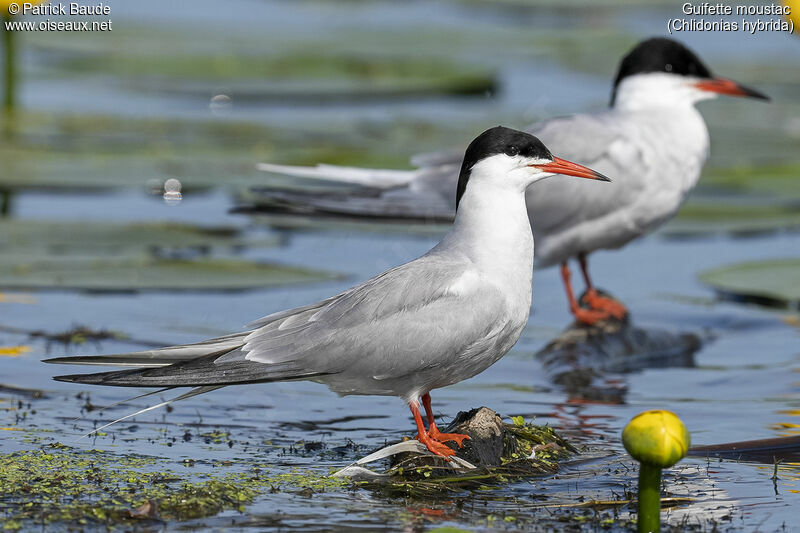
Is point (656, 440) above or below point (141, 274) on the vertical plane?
below

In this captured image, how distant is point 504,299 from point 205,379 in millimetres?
1060

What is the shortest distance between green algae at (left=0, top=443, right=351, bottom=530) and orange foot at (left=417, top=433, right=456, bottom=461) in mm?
319

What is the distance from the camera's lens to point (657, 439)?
3.60m

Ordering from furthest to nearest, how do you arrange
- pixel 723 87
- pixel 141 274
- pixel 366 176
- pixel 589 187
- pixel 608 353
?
pixel 723 87
pixel 366 176
pixel 589 187
pixel 141 274
pixel 608 353

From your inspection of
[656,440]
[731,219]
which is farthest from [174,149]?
[656,440]

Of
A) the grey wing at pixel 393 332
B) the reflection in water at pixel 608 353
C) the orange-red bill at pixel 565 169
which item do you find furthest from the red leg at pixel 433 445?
the reflection in water at pixel 608 353

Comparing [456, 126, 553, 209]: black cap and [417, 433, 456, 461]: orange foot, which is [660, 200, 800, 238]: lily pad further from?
[417, 433, 456, 461]: orange foot

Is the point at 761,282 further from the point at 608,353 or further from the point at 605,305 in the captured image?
the point at 608,353

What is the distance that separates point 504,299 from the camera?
15.8 ft

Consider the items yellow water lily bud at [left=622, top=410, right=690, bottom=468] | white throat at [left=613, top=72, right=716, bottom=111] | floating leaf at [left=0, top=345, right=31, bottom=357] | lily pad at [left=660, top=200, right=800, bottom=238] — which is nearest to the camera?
yellow water lily bud at [left=622, top=410, right=690, bottom=468]

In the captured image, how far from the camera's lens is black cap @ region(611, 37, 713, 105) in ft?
25.7

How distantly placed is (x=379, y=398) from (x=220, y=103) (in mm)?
6788

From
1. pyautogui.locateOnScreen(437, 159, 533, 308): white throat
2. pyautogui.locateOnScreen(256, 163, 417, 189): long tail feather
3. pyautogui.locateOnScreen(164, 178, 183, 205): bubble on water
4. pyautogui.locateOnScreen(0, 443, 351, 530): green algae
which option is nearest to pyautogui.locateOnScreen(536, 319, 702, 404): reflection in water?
pyautogui.locateOnScreen(256, 163, 417, 189): long tail feather

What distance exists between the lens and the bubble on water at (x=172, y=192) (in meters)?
9.32
